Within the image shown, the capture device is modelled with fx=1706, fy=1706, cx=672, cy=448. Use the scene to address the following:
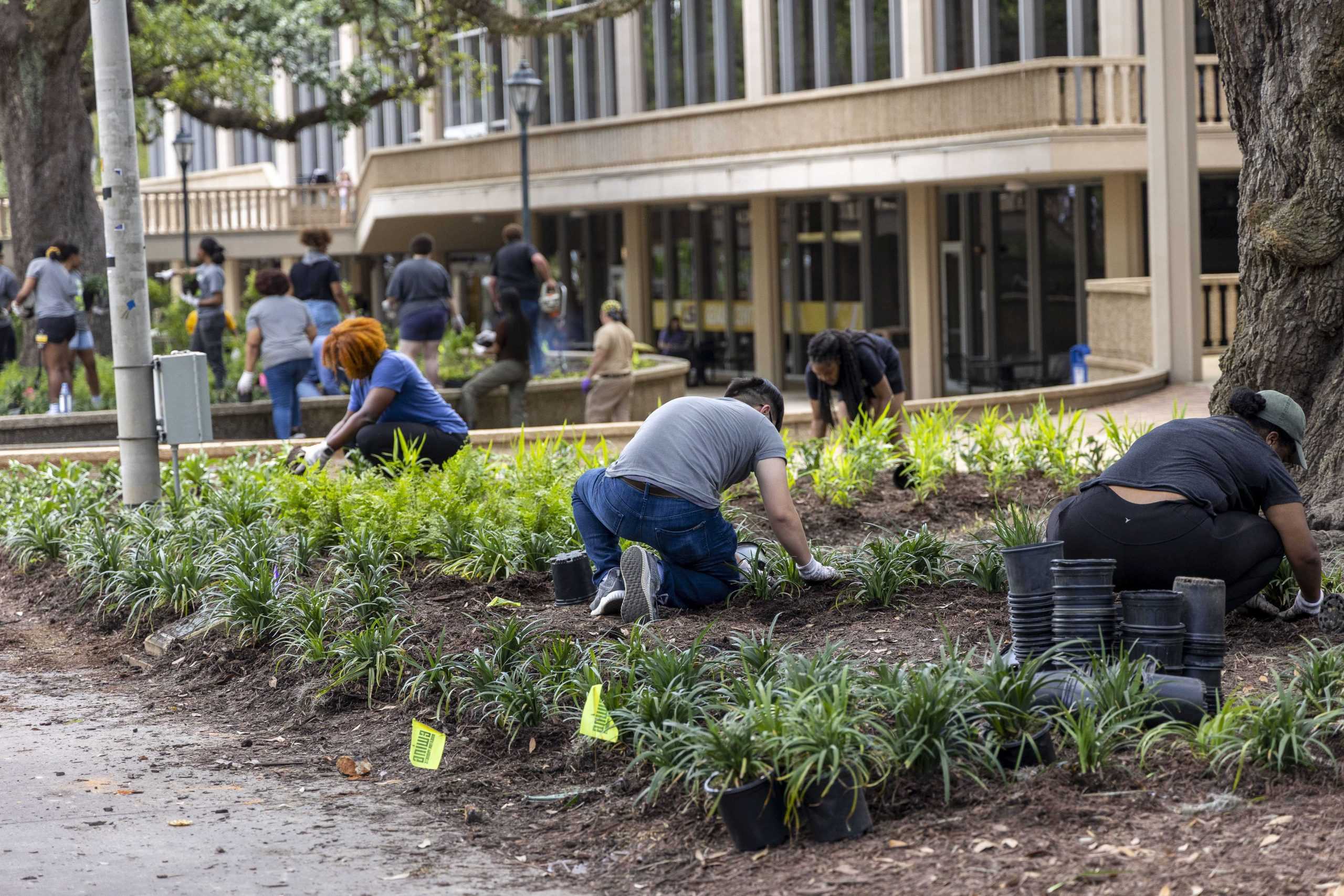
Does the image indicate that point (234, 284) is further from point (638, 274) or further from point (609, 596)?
point (609, 596)

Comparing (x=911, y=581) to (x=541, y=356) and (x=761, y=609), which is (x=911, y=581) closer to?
(x=761, y=609)

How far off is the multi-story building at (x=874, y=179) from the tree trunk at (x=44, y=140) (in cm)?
800

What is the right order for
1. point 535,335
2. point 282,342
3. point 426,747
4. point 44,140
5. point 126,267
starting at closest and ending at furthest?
point 426,747
point 126,267
point 282,342
point 535,335
point 44,140

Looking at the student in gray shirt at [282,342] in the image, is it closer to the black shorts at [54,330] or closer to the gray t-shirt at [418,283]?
the gray t-shirt at [418,283]

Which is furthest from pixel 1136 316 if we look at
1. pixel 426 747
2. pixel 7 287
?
pixel 426 747

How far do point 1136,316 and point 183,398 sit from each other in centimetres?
1300

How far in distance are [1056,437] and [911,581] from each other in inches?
141

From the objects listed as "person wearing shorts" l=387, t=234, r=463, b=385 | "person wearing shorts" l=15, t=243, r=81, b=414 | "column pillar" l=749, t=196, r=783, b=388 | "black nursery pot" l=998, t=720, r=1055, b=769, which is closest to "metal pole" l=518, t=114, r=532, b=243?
"column pillar" l=749, t=196, r=783, b=388

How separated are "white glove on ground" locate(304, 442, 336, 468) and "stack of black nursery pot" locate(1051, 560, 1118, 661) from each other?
5.21 meters

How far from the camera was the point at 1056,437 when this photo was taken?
33.7ft

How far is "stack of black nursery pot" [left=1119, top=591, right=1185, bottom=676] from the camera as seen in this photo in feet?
16.4

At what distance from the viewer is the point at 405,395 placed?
31.8ft

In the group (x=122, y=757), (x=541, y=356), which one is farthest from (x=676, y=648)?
(x=541, y=356)

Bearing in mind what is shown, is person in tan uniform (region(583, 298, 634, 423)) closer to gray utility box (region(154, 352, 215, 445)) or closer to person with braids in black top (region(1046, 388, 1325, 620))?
gray utility box (region(154, 352, 215, 445))
